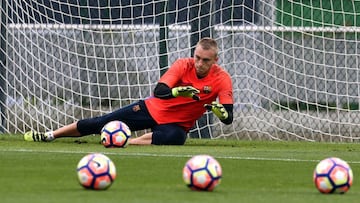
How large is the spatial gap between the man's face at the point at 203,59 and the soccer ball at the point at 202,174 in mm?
5569

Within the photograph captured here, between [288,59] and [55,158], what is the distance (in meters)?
6.34

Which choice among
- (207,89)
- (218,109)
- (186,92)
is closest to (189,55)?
(207,89)

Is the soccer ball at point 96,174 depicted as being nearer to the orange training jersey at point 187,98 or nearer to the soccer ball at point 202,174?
the soccer ball at point 202,174

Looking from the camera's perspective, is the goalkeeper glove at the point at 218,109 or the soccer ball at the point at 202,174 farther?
the goalkeeper glove at the point at 218,109

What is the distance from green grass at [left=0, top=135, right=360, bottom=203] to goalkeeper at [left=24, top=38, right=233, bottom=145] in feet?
0.91

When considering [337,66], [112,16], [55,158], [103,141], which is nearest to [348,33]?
[337,66]

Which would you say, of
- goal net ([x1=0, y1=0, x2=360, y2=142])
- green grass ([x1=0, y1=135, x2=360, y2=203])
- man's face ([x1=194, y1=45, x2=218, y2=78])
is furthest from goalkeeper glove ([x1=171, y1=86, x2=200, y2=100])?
goal net ([x1=0, y1=0, x2=360, y2=142])

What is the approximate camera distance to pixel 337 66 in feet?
56.1

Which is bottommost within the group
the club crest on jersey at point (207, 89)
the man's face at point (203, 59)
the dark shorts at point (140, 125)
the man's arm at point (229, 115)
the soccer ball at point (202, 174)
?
the dark shorts at point (140, 125)

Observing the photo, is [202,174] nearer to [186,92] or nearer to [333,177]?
[333,177]

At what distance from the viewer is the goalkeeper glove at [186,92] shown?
13.9m

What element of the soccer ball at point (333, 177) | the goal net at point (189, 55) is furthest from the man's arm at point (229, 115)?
the soccer ball at point (333, 177)

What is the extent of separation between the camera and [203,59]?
551 inches

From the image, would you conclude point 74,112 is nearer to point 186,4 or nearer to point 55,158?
point 186,4
